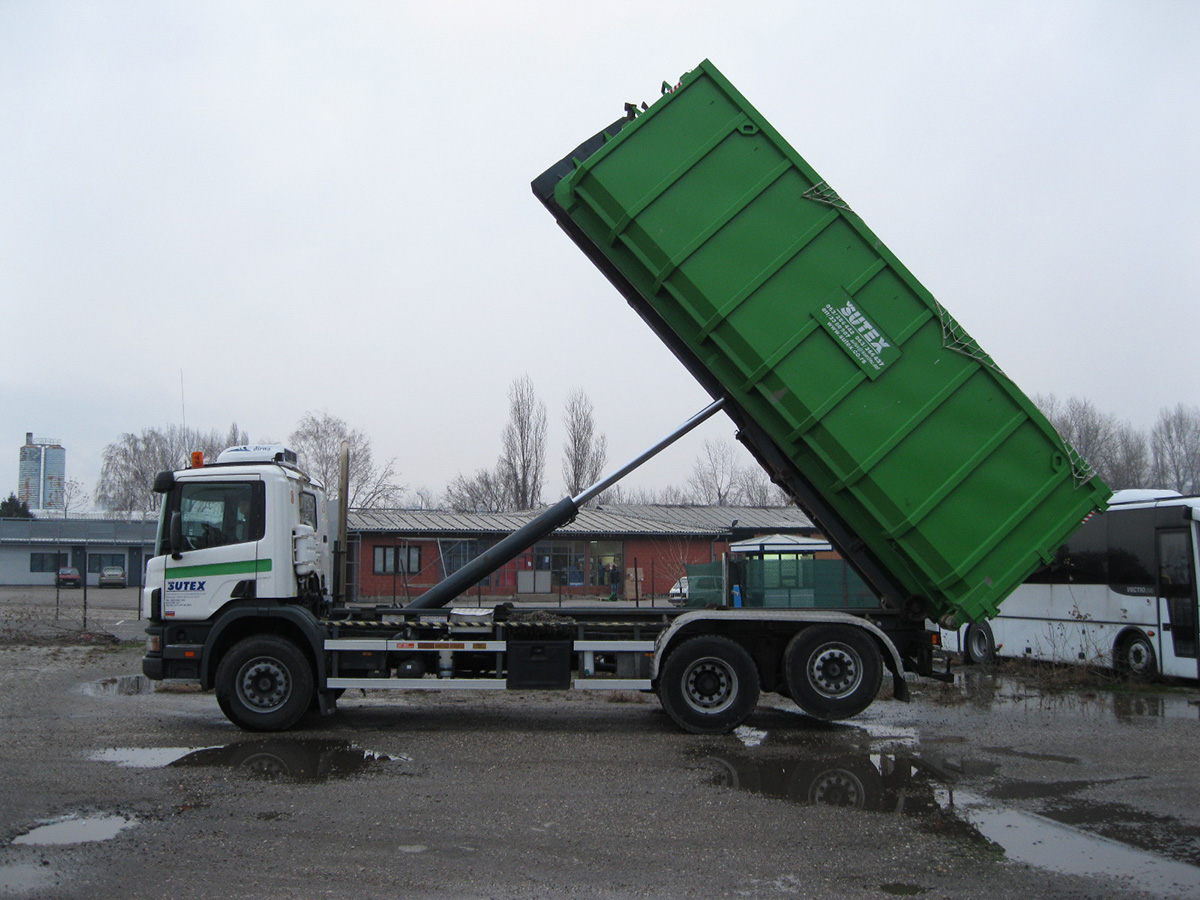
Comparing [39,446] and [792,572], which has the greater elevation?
[39,446]

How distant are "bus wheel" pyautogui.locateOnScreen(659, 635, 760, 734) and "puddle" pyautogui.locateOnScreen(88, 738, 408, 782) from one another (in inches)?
107

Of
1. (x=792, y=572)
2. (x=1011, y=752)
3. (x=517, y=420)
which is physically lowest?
(x=1011, y=752)

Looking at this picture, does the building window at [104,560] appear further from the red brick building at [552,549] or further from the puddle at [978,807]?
the puddle at [978,807]

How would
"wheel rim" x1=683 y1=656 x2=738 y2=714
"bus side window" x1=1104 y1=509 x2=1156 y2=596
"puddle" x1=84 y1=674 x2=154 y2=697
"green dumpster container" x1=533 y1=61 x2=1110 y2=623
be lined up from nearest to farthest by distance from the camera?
"green dumpster container" x1=533 y1=61 x2=1110 y2=623, "wheel rim" x1=683 y1=656 x2=738 y2=714, "puddle" x1=84 y1=674 x2=154 y2=697, "bus side window" x1=1104 y1=509 x2=1156 y2=596

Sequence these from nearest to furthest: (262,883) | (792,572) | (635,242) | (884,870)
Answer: (262,883) → (884,870) → (635,242) → (792,572)

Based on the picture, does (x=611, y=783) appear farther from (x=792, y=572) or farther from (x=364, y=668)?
(x=792, y=572)

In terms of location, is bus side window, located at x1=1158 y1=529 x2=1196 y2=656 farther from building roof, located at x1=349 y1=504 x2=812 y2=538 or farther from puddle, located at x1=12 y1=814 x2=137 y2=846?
building roof, located at x1=349 y1=504 x2=812 y2=538

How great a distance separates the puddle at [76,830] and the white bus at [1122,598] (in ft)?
36.9

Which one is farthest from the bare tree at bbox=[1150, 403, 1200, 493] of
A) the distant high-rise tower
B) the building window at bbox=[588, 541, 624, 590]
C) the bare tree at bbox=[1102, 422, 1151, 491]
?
the distant high-rise tower

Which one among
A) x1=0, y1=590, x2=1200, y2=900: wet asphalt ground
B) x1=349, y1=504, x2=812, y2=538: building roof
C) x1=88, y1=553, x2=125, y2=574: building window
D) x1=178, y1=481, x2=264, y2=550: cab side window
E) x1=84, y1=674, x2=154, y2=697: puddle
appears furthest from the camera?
x1=88, y1=553, x2=125, y2=574: building window

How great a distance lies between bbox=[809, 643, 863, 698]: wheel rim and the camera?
9016 millimetres

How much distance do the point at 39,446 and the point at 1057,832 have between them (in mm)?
119080

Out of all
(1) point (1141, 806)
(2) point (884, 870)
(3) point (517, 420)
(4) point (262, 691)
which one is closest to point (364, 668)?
(4) point (262, 691)

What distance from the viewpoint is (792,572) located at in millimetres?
13797
